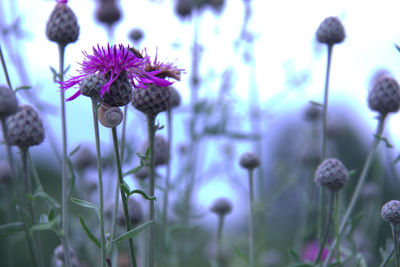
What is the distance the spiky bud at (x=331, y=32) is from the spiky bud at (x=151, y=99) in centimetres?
112

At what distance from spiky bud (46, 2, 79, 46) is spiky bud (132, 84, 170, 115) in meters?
0.56

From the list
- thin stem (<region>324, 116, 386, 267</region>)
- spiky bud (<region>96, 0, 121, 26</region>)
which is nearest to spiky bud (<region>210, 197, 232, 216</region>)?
thin stem (<region>324, 116, 386, 267</region>)

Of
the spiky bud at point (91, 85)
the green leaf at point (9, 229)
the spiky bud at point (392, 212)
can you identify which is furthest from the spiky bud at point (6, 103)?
the spiky bud at point (392, 212)

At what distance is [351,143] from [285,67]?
24.0 ft

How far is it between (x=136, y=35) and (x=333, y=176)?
7.28 ft

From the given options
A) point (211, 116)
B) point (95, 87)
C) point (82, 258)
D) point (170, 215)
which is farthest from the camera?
A: point (170, 215)

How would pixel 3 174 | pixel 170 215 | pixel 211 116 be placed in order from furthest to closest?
pixel 170 215, pixel 211 116, pixel 3 174

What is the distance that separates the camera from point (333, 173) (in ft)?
7.11

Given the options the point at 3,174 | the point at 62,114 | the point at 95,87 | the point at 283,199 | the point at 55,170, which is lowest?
the point at 283,199

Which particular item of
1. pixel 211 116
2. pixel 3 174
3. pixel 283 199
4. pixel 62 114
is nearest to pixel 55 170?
pixel 283 199

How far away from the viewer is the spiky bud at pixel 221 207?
3.22 m

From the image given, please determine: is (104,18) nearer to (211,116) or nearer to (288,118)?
(211,116)

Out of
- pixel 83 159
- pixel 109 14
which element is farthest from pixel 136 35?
pixel 83 159

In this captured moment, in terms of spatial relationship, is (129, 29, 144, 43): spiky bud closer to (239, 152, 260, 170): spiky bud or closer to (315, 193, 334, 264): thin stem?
(239, 152, 260, 170): spiky bud
